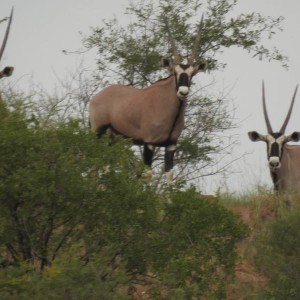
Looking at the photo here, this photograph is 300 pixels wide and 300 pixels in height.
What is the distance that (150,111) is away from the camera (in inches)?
595

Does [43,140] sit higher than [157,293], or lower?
higher

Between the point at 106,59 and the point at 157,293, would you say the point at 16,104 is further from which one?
the point at 106,59

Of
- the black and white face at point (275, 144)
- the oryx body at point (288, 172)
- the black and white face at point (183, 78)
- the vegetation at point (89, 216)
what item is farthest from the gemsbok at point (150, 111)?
the vegetation at point (89, 216)

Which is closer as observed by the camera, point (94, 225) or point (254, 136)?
point (94, 225)

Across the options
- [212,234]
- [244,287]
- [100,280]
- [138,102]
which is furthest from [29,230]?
[138,102]

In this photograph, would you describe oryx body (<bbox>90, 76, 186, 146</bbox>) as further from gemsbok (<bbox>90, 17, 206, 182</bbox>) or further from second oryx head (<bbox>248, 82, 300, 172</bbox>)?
second oryx head (<bbox>248, 82, 300, 172</bbox>)

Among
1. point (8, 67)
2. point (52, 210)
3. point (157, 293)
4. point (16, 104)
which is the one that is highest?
point (8, 67)

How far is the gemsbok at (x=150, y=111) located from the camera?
14797 mm

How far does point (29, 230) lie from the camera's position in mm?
10133

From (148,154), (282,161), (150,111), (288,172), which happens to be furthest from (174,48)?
(288,172)

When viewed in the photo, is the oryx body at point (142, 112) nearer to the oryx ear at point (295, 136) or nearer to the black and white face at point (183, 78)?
the black and white face at point (183, 78)

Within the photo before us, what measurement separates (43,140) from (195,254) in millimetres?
1726

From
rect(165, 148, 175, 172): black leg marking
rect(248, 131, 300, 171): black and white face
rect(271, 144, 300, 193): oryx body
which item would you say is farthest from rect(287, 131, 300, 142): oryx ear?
rect(165, 148, 175, 172): black leg marking

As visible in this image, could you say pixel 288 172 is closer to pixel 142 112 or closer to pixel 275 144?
pixel 275 144
